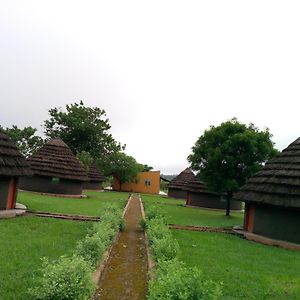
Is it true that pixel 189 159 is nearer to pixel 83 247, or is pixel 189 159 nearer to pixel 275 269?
pixel 275 269

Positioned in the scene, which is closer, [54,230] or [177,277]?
[177,277]

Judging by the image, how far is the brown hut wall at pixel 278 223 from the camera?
54.0ft

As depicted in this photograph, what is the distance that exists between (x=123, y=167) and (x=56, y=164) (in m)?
24.1

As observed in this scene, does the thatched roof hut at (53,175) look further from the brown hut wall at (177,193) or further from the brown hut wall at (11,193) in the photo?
the brown hut wall at (177,193)

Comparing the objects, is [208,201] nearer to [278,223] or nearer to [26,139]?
[278,223]

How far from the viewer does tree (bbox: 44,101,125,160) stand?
58.4 metres

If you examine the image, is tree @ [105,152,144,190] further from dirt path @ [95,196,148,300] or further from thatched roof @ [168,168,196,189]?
dirt path @ [95,196,148,300]

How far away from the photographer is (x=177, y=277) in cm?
654

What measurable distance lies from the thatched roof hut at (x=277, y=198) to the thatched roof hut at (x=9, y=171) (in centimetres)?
1073

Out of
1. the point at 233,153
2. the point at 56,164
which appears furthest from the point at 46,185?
the point at 233,153

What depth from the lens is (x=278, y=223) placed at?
1703cm

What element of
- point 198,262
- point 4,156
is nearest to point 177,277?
point 198,262

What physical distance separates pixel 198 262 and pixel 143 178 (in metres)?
48.9

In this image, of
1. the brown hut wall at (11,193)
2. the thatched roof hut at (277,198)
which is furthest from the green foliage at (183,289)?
the brown hut wall at (11,193)
